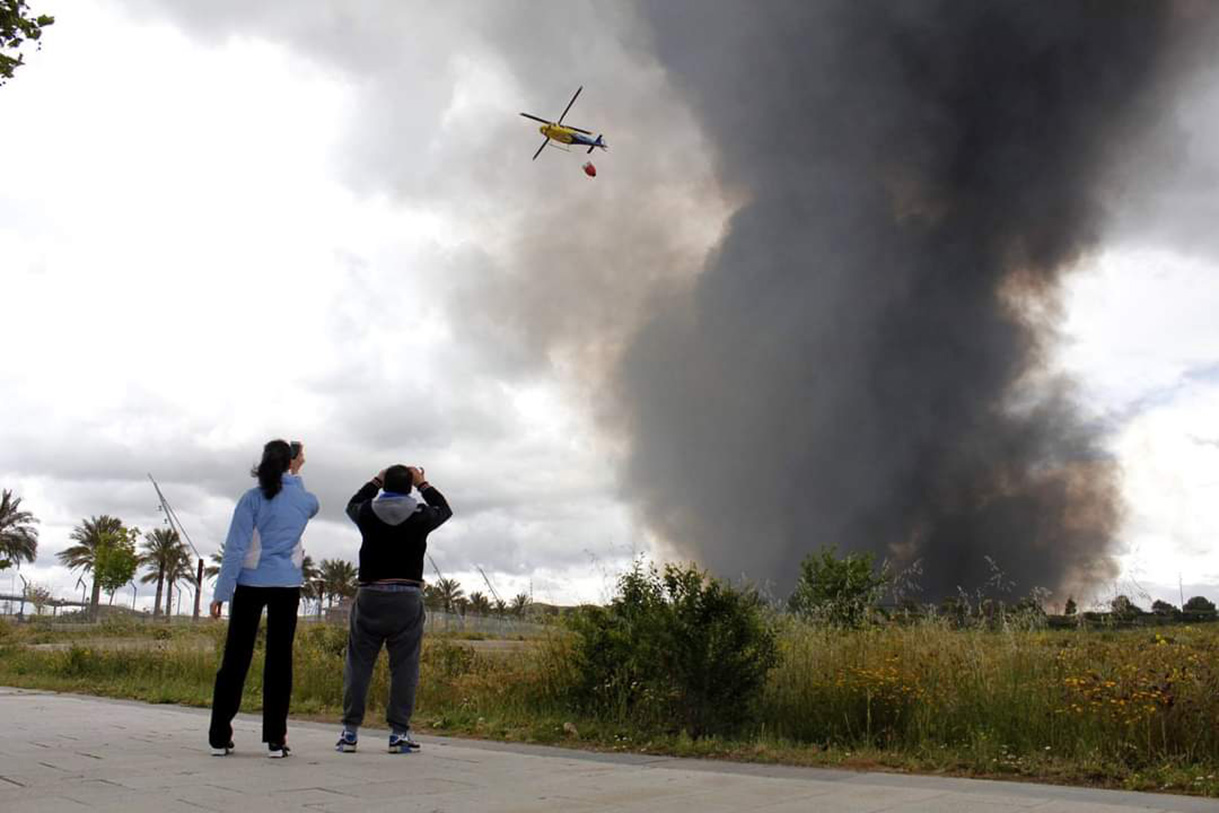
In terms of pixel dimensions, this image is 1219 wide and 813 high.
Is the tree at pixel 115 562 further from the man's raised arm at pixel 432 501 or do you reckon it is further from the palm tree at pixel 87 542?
the man's raised arm at pixel 432 501

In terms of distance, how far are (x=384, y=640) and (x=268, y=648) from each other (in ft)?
2.70

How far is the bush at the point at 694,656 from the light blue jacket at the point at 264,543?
10.8ft

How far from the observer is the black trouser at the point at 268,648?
6.56 metres

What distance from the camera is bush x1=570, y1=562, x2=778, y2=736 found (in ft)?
27.8

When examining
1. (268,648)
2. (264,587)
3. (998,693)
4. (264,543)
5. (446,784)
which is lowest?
(446,784)

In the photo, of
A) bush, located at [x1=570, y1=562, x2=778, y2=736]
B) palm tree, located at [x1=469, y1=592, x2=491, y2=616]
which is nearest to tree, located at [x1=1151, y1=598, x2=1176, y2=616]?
bush, located at [x1=570, y1=562, x2=778, y2=736]

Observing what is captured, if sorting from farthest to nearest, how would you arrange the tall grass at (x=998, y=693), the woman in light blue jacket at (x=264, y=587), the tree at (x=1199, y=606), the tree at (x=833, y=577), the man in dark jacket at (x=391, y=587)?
the tree at (x=1199, y=606) < the tree at (x=833, y=577) < the man in dark jacket at (x=391, y=587) < the tall grass at (x=998, y=693) < the woman in light blue jacket at (x=264, y=587)

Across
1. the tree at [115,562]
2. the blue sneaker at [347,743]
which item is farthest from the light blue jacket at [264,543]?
the tree at [115,562]

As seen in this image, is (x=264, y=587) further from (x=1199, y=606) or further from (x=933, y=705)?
(x=1199, y=606)

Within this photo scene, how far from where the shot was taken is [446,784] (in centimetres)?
533

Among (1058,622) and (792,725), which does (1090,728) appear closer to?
(792,725)

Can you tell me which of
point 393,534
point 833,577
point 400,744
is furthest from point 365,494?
point 833,577

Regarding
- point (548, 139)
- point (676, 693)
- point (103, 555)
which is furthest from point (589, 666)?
Answer: point (103, 555)

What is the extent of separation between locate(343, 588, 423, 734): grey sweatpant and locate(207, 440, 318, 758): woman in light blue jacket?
18.4 inches
